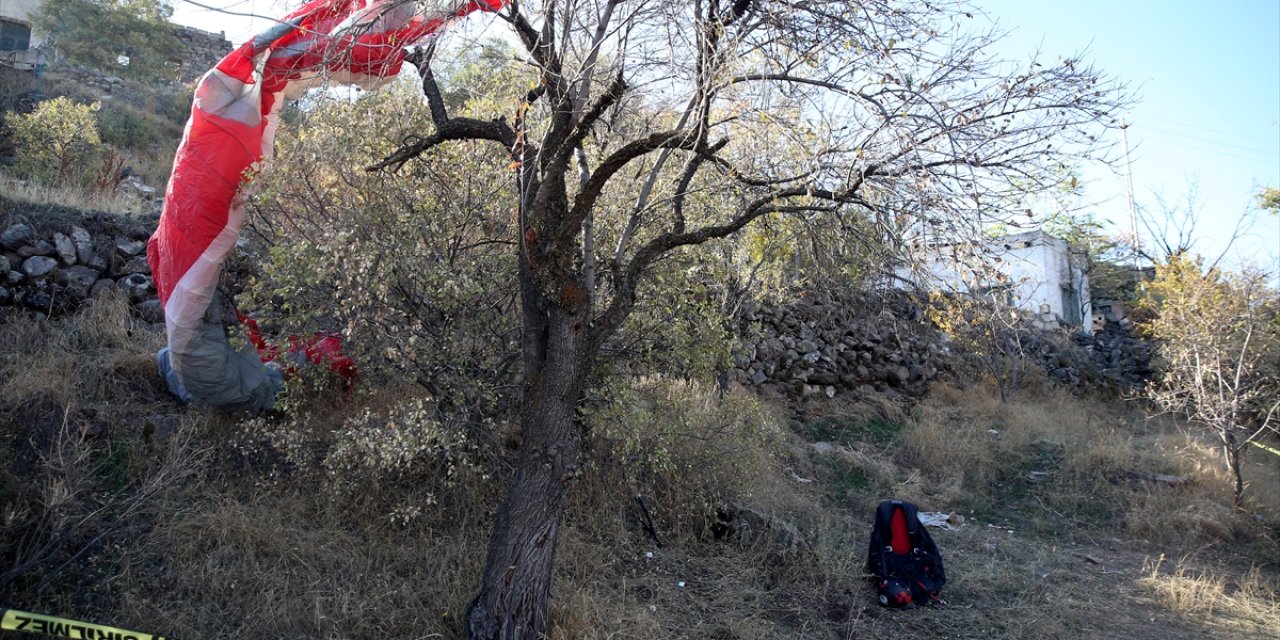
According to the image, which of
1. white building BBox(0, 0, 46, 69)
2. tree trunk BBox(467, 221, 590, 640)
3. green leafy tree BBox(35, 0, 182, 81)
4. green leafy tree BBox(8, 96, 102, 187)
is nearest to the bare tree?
tree trunk BBox(467, 221, 590, 640)

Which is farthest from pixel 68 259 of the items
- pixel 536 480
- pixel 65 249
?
pixel 536 480

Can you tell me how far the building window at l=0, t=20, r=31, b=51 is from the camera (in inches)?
734

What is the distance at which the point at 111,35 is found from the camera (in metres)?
17.0

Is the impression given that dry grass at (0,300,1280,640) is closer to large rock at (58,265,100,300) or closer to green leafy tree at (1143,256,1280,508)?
large rock at (58,265,100,300)

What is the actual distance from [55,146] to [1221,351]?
545 inches

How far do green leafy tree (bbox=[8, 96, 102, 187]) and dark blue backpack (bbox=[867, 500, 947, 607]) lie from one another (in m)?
9.40

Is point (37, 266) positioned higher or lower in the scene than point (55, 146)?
lower

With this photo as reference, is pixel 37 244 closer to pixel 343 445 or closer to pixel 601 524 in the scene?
pixel 343 445

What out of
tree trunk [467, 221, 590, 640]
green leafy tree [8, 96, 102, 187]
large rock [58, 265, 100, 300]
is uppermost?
green leafy tree [8, 96, 102, 187]

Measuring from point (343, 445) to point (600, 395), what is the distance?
1634 mm

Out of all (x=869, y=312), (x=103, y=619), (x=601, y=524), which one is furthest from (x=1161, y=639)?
(x=103, y=619)

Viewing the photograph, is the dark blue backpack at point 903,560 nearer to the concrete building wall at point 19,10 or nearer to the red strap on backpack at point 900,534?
the red strap on backpack at point 900,534

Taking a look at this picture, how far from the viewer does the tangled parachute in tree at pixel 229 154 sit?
190 inches

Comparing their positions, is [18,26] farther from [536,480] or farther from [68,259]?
[536,480]
